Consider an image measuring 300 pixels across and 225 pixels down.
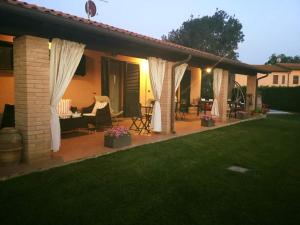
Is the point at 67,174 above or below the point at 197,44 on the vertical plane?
below

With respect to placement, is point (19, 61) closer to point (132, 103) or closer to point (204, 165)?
point (204, 165)

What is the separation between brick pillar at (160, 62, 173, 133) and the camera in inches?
302

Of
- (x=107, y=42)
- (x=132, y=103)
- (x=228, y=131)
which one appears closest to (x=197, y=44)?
(x=132, y=103)

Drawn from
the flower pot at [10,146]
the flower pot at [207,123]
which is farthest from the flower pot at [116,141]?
the flower pot at [207,123]

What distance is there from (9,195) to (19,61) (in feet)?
7.52

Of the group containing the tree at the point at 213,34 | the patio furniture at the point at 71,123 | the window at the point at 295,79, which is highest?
the tree at the point at 213,34

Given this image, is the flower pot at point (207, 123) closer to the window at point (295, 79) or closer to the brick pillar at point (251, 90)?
the brick pillar at point (251, 90)

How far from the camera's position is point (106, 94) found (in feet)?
33.2

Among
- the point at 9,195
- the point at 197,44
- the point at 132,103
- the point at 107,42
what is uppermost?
the point at 197,44

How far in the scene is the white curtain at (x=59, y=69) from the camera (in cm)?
492

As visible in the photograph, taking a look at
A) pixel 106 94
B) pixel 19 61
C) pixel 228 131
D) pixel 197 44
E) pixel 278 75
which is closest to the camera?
pixel 19 61

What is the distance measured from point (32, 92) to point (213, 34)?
29999 millimetres

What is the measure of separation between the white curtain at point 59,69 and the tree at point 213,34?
85.7ft

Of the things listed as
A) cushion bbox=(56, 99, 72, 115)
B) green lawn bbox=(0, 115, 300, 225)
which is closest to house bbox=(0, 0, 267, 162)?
green lawn bbox=(0, 115, 300, 225)
